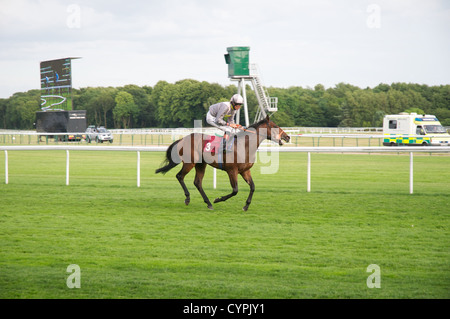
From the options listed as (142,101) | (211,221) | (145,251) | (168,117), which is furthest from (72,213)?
(142,101)

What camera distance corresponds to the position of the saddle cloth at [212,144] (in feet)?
27.3

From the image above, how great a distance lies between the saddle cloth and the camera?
8328mm

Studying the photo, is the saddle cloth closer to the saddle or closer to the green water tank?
the saddle

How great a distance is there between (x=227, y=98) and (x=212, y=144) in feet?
163

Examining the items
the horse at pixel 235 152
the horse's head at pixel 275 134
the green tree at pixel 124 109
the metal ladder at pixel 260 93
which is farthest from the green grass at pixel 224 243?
the green tree at pixel 124 109

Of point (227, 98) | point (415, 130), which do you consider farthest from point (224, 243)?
point (227, 98)

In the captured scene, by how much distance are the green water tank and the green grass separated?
27.4 meters

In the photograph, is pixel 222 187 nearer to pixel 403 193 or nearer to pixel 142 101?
pixel 403 193

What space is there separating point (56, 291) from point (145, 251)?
141cm

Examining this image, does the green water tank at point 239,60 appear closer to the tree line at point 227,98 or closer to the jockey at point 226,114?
the tree line at point 227,98

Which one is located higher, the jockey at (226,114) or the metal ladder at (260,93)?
the metal ladder at (260,93)

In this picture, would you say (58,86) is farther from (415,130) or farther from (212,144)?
(212,144)

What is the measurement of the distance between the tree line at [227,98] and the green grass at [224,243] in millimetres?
46741

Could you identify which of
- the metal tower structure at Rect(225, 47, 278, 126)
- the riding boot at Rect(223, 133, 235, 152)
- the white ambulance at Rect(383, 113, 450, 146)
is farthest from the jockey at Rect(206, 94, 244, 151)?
the metal tower structure at Rect(225, 47, 278, 126)
